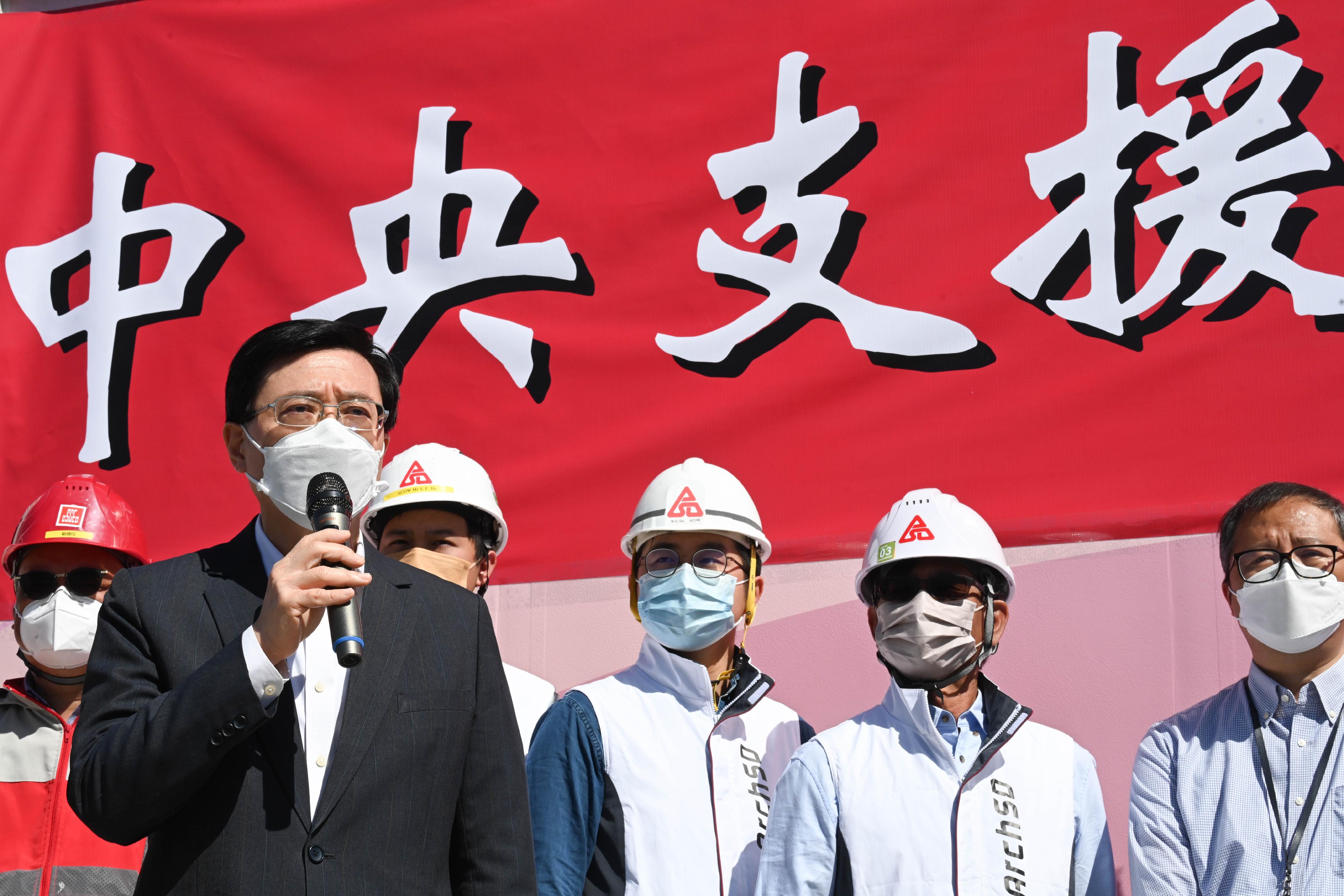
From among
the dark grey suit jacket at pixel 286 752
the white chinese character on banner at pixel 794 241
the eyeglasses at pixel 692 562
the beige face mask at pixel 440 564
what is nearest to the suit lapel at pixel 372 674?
the dark grey suit jacket at pixel 286 752

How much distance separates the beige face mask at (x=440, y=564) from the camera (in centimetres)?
339

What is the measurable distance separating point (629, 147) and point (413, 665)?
108 inches

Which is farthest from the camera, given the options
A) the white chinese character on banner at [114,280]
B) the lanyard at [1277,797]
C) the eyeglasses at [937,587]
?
the white chinese character on banner at [114,280]

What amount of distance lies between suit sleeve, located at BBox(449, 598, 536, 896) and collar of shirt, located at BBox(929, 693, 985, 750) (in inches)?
47.0

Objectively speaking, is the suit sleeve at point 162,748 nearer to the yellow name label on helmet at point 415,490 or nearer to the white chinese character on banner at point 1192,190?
the yellow name label on helmet at point 415,490

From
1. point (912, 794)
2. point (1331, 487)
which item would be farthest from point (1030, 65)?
point (912, 794)

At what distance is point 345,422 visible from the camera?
1874mm

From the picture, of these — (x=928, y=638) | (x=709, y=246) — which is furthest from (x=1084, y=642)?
(x=709, y=246)

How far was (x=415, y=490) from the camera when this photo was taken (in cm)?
A: 356

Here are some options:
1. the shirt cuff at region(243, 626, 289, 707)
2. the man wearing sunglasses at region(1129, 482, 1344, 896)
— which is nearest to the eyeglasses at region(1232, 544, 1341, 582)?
the man wearing sunglasses at region(1129, 482, 1344, 896)

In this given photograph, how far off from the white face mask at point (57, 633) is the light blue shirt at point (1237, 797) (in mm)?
2388

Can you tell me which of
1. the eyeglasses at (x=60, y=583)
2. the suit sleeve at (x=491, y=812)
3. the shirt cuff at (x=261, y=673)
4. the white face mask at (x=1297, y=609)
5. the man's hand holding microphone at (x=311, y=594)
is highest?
the eyeglasses at (x=60, y=583)

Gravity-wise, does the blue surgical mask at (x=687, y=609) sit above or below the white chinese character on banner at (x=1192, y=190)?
below

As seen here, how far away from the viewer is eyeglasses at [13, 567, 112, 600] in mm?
3436
